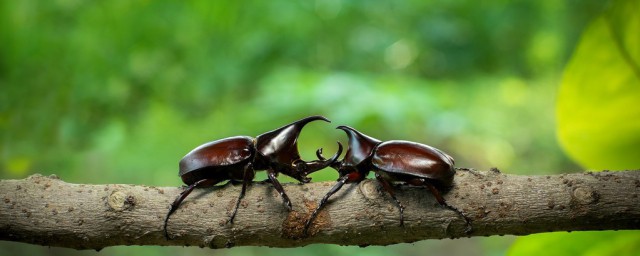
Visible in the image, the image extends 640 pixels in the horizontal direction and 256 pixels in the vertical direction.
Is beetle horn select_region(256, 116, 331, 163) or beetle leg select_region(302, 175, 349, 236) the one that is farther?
beetle horn select_region(256, 116, 331, 163)

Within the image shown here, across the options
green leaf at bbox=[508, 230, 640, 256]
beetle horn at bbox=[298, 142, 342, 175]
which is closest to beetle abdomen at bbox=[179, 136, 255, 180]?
beetle horn at bbox=[298, 142, 342, 175]

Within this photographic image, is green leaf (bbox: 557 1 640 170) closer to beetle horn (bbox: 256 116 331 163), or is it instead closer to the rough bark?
the rough bark

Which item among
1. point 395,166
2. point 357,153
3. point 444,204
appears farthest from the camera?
point 357,153

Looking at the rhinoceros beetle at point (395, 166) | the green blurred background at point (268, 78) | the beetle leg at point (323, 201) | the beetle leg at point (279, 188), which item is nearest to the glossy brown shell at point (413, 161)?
the rhinoceros beetle at point (395, 166)

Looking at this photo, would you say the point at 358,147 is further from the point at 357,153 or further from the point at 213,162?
the point at 213,162

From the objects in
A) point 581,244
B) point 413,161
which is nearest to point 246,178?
point 413,161

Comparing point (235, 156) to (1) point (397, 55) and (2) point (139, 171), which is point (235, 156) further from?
(1) point (397, 55)

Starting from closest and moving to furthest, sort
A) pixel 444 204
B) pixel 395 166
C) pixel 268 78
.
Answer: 1. pixel 444 204
2. pixel 395 166
3. pixel 268 78

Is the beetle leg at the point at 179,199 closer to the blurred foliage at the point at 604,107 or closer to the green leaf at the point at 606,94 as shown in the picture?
the blurred foliage at the point at 604,107
